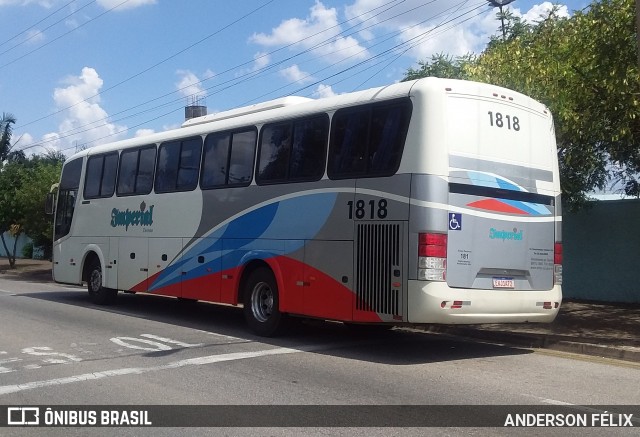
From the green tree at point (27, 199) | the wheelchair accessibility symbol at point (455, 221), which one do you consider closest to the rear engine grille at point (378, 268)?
the wheelchair accessibility symbol at point (455, 221)

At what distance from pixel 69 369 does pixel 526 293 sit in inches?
242

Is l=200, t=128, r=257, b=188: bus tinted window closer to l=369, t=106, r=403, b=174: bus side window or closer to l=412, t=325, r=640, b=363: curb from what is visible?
l=369, t=106, r=403, b=174: bus side window

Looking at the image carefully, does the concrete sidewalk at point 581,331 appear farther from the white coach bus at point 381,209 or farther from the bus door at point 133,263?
the bus door at point 133,263

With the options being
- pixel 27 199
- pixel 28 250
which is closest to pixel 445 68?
pixel 27 199

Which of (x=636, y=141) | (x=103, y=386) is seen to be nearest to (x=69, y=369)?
(x=103, y=386)

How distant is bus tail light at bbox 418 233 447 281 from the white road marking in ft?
7.95

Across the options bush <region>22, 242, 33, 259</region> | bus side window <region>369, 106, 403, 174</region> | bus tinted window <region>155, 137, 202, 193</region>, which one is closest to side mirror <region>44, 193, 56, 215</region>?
bus tinted window <region>155, 137, 202, 193</region>

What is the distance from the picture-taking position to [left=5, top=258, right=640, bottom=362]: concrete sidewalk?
415 inches

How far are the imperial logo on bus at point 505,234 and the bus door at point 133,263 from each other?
7.59 meters

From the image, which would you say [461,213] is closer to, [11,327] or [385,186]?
[385,186]

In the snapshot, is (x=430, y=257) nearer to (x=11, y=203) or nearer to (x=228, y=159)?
(x=228, y=159)

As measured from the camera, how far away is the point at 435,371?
29.6 feet

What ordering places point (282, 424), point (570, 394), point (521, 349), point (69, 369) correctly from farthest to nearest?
point (521, 349) < point (69, 369) < point (570, 394) < point (282, 424)

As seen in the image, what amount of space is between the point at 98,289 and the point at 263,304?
6259 mm
